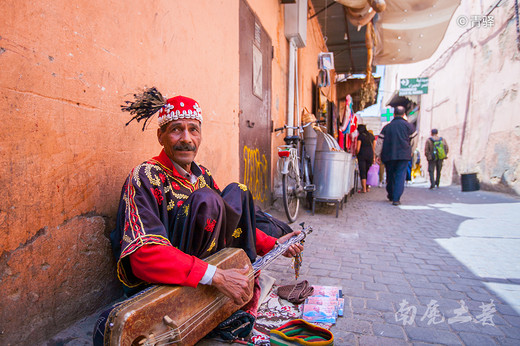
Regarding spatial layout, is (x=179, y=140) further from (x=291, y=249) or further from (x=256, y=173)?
(x=256, y=173)

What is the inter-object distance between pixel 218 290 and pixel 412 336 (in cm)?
118

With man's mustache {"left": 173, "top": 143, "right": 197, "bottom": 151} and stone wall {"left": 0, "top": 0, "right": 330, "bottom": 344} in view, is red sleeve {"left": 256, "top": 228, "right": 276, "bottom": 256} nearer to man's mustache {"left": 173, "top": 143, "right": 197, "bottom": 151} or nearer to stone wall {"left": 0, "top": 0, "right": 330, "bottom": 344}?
man's mustache {"left": 173, "top": 143, "right": 197, "bottom": 151}

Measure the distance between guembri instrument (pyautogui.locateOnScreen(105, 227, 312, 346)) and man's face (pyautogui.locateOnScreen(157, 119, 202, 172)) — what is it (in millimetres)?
613

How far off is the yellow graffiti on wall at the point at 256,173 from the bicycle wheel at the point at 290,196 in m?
0.44

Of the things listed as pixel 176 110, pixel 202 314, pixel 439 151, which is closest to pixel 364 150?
pixel 439 151

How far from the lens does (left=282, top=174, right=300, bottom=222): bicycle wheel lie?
14.4 feet

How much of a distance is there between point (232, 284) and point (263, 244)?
2.42 feet

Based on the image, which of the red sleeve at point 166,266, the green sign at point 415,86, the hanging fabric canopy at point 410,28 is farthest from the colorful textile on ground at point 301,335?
the green sign at point 415,86

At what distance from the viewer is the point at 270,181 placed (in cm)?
537

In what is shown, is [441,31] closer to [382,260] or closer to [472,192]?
[472,192]

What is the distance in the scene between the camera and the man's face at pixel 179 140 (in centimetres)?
183

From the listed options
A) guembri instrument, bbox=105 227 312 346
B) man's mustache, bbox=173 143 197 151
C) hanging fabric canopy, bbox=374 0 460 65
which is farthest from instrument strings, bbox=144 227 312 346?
hanging fabric canopy, bbox=374 0 460 65

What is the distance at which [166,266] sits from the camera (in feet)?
4.38

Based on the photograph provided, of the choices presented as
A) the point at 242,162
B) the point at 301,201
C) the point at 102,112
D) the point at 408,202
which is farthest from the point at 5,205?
the point at 408,202
